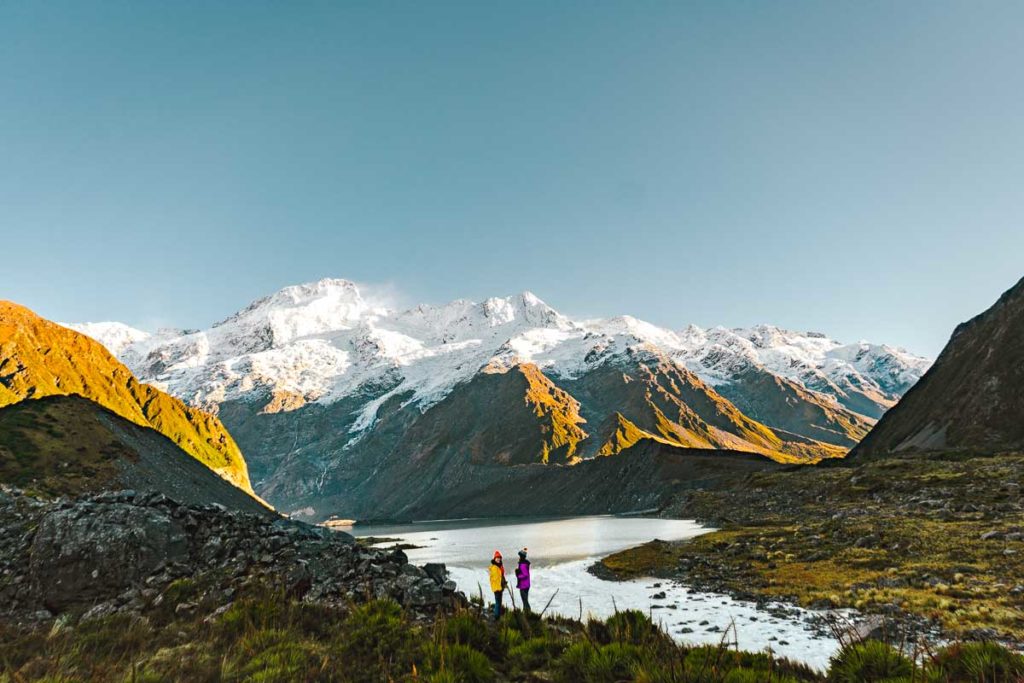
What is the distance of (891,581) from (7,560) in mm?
48461

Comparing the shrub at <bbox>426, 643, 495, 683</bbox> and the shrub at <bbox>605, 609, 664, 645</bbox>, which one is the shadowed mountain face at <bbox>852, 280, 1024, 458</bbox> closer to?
the shrub at <bbox>605, 609, 664, 645</bbox>

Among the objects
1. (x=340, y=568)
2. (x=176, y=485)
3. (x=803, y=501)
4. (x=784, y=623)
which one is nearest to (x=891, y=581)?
(x=784, y=623)

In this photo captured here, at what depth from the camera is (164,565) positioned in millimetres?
23969

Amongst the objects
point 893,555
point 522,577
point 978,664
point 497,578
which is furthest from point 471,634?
point 893,555

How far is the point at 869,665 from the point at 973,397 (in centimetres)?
15923

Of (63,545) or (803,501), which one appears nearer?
(63,545)

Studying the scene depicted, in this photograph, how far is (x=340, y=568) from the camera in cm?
2383

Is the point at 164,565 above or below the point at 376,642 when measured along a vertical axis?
above

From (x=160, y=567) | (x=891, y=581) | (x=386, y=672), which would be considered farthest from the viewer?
(x=891, y=581)

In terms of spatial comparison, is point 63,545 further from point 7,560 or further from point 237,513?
point 237,513

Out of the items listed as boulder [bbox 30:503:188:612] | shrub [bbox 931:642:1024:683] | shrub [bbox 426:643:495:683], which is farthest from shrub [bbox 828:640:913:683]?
boulder [bbox 30:503:188:612]

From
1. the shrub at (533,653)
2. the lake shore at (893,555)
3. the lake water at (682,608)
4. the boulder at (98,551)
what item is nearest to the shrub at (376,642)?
the shrub at (533,653)

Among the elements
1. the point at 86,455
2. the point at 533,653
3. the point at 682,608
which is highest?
the point at 86,455

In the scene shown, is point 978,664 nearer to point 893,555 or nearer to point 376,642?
point 376,642
